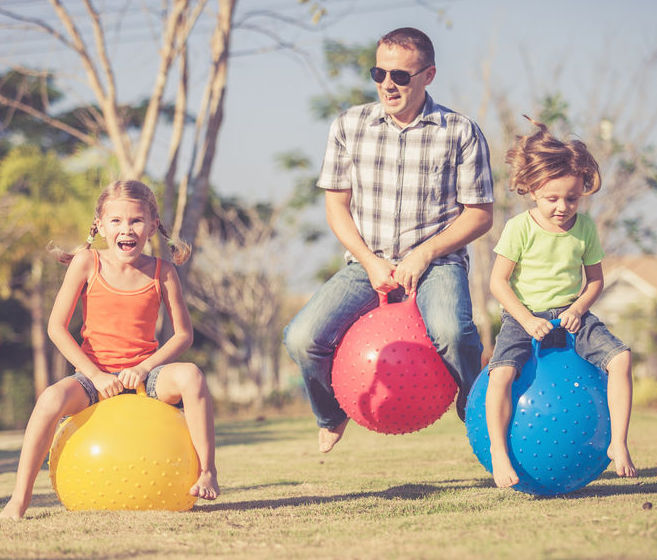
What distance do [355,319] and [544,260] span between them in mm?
1232

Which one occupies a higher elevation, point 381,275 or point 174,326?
point 381,275

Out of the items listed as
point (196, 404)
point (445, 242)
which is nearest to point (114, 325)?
point (196, 404)

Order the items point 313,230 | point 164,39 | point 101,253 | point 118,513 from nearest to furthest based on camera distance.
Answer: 1. point 118,513
2. point 101,253
3. point 164,39
4. point 313,230

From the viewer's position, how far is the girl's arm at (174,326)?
5.23 meters

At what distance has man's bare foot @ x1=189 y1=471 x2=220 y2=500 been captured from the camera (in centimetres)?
484

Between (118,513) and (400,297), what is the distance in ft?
7.20

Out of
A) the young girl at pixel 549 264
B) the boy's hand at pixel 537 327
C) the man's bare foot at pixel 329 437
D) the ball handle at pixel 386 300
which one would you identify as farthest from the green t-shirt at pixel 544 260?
the man's bare foot at pixel 329 437

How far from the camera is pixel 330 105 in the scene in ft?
82.4

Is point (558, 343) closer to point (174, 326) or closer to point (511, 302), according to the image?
point (511, 302)

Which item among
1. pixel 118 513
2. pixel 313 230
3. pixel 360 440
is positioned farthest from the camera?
pixel 313 230

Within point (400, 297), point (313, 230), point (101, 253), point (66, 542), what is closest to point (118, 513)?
point (66, 542)

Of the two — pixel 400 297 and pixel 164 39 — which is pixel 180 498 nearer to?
pixel 400 297

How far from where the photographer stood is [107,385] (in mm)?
5070

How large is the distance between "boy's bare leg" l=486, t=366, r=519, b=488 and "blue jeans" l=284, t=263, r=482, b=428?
0.42 meters
